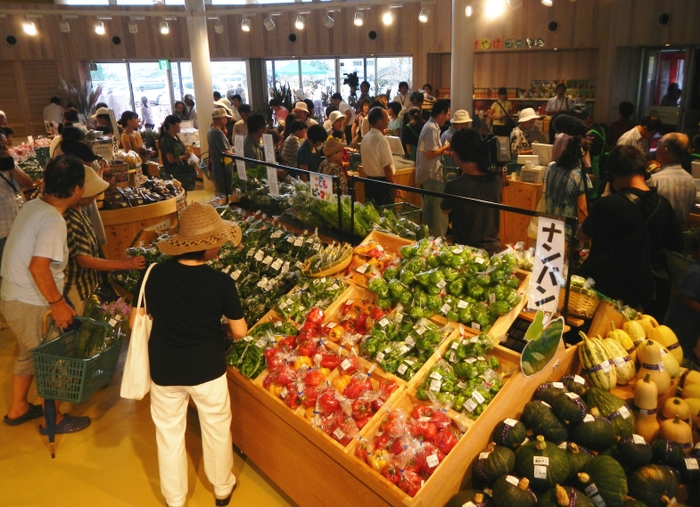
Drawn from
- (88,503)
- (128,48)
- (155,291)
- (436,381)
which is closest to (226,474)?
(88,503)

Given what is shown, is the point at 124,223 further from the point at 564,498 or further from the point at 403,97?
the point at 403,97

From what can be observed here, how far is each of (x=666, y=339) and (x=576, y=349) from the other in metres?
0.43

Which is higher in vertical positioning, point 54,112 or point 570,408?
point 54,112

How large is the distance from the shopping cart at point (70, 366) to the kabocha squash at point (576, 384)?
2374 mm

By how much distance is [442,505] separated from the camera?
2.28m

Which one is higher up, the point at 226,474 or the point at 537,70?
the point at 537,70

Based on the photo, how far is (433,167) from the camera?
6.22 metres

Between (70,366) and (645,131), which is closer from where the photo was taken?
(70,366)

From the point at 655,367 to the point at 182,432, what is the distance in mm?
2227

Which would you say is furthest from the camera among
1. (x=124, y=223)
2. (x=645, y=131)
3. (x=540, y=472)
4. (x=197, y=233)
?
(x=645, y=131)

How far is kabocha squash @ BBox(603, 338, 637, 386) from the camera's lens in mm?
2600

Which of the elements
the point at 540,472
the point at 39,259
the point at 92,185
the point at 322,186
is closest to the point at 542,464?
the point at 540,472

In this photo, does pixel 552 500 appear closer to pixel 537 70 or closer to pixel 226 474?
pixel 226 474

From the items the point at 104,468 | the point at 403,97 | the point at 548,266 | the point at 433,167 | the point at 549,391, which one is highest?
the point at 403,97
